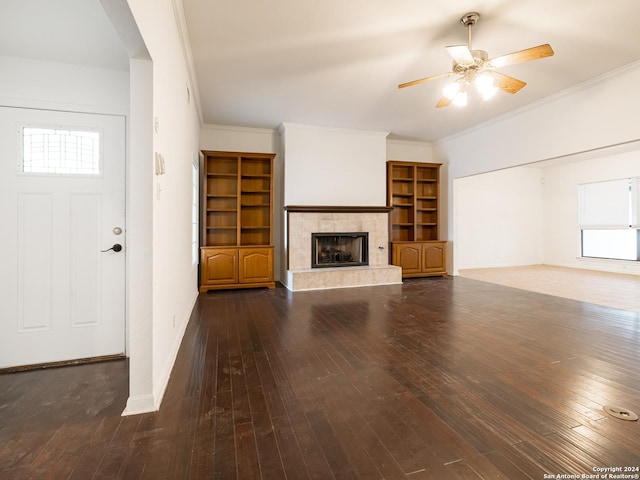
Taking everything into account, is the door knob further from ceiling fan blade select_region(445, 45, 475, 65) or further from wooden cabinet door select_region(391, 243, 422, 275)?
wooden cabinet door select_region(391, 243, 422, 275)

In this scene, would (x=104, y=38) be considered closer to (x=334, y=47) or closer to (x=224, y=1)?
(x=224, y=1)

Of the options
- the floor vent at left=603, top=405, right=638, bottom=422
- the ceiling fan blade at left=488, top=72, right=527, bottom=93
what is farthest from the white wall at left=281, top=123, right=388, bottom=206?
the floor vent at left=603, top=405, right=638, bottom=422

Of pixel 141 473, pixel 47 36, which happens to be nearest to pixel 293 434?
pixel 141 473

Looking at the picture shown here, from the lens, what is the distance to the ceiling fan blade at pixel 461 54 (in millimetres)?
2783

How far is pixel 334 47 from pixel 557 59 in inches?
104

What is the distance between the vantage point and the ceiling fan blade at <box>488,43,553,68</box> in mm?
2641

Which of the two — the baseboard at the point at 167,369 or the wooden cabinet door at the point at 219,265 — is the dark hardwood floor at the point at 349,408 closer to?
the baseboard at the point at 167,369

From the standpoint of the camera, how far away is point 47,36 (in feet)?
7.05

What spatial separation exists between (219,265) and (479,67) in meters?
4.59

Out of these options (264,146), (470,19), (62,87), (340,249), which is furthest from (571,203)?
(62,87)

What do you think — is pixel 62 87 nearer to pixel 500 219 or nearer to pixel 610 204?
pixel 500 219

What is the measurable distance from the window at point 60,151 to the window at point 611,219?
1011 cm

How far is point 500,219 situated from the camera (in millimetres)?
8500

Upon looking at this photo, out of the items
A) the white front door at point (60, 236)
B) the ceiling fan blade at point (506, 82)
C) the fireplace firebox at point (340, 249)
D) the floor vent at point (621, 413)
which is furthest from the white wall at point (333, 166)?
the floor vent at point (621, 413)
